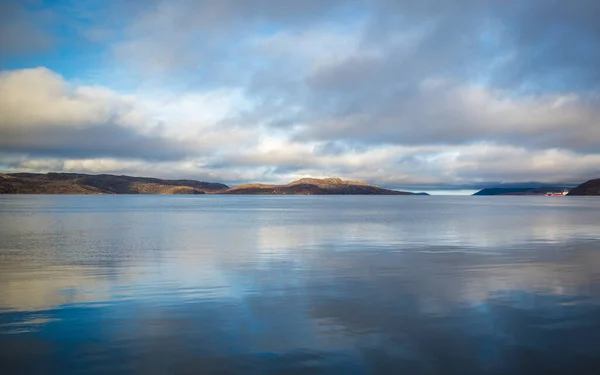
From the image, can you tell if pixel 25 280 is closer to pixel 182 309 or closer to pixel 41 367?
Result: pixel 182 309

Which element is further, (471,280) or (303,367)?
(471,280)

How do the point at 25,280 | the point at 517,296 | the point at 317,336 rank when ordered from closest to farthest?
the point at 317,336 → the point at 517,296 → the point at 25,280

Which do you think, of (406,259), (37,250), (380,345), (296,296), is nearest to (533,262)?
(406,259)

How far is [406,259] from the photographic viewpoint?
26.8 metres

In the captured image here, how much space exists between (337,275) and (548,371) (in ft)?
39.7

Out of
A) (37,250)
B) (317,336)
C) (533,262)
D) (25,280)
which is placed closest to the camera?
(317,336)

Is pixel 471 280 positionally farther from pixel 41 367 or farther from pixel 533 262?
pixel 41 367

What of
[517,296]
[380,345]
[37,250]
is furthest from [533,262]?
[37,250]

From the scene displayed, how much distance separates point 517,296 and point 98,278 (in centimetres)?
1791

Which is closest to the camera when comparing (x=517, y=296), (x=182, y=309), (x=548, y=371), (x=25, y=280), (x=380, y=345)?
(x=548, y=371)

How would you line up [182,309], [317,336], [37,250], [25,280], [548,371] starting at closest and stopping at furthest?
[548,371] < [317,336] < [182,309] < [25,280] < [37,250]

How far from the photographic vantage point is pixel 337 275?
70.0ft

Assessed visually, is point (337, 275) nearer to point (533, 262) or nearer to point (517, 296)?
point (517, 296)

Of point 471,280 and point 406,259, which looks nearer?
point 471,280
